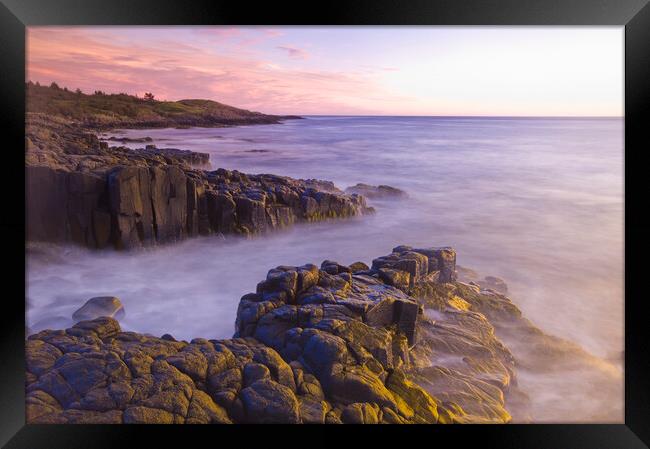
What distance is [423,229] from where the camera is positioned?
14.8 ft

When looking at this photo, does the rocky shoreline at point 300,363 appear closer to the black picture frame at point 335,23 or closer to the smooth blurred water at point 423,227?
the black picture frame at point 335,23

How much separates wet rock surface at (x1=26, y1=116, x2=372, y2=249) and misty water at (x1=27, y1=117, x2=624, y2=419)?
125mm

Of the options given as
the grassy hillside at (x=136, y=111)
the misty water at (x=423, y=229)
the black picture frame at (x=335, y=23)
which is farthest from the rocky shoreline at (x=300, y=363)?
the grassy hillside at (x=136, y=111)

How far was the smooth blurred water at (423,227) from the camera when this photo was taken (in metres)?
4.17

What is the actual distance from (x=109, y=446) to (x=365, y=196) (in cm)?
307

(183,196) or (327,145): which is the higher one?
(327,145)

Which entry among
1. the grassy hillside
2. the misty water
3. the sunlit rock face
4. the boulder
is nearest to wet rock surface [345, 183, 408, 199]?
the misty water

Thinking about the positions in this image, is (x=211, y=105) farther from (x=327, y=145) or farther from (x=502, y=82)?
(x=502, y=82)

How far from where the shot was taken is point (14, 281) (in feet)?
12.8

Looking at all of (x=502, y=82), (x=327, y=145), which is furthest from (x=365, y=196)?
(x=502, y=82)

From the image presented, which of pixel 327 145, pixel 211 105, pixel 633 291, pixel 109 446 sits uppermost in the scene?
pixel 211 105

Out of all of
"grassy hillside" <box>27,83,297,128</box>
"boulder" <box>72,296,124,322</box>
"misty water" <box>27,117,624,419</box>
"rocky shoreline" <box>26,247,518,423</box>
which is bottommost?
"rocky shoreline" <box>26,247,518,423</box>

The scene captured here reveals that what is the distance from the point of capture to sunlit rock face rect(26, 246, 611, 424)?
11.9 feet

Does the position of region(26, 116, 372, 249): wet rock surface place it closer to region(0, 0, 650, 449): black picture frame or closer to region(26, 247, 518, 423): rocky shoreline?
region(0, 0, 650, 449): black picture frame
